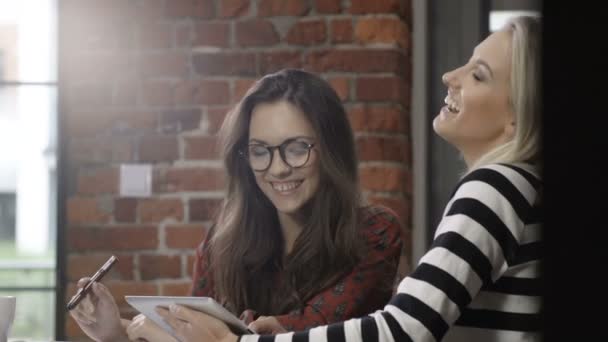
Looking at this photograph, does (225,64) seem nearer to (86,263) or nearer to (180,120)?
(180,120)

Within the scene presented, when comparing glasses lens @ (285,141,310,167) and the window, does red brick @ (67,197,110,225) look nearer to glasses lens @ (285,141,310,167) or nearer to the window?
the window

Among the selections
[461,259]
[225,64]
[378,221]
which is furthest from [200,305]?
[225,64]

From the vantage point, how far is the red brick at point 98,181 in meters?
2.52

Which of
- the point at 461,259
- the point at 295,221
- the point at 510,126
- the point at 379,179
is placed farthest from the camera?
the point at 379,179

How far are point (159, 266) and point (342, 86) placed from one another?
0.71 metres

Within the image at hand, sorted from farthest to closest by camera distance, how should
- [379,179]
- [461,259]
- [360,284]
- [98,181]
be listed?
1. [98,181]
2. [379,179]
3. [360,284]
4. [461,259]

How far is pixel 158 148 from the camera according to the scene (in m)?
2.51

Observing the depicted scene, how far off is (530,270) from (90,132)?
179cm

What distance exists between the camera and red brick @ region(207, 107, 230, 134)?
2484 mm

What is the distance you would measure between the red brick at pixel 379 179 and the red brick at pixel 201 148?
0.41 metres

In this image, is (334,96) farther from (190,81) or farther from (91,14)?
(91,14)

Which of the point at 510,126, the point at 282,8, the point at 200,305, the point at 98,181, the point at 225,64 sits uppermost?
the point at 282,8

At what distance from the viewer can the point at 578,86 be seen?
0.23m

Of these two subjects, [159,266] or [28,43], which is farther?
[28,43]
